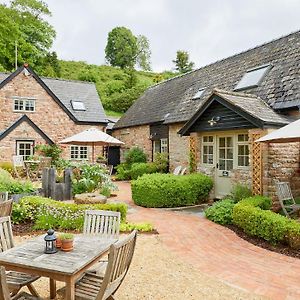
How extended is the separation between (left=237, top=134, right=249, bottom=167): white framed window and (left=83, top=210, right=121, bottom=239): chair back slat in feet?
23.0

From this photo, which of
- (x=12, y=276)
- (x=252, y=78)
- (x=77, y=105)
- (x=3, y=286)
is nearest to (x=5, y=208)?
(x=12, y=276)

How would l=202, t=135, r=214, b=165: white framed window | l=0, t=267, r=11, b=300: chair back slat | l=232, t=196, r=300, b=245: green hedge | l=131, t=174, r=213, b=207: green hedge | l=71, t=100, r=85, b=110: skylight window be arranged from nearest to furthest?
l=0, t=267, r=11, b=300: chair back slat < l=232, t=196, r=300, b=245: green hedge < l=131, t=174, r=213, b=207: green hedge < l=202, t=135, r=214, b=165: white framed window < l=71, t=100, r=85, b=110: skylight window

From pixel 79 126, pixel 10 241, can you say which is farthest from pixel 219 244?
pixel 79 126

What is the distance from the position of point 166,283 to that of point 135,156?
50.3 ft

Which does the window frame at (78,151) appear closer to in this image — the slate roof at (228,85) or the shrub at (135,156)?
the slate roof at (228,85)

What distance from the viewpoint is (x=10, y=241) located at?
4.53 m

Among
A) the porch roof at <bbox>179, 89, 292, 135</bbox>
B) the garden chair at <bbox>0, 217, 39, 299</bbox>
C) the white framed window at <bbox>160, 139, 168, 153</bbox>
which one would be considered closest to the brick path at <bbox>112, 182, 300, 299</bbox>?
the garden chair at <bbox>0, 217, 39, 299</bbox>

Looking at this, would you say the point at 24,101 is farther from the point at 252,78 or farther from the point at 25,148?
the point at 252,78

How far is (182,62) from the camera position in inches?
1866

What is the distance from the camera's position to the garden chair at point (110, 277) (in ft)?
10.9

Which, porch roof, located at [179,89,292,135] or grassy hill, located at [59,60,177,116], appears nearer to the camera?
porch roof, located at [179,89,292,135]

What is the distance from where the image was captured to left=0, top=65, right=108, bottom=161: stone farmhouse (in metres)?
19.6

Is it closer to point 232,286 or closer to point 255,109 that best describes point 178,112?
point 255,109

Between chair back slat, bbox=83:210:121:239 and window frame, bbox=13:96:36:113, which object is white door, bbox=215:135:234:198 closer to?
chair back slat, bbox=83:210:121:239
